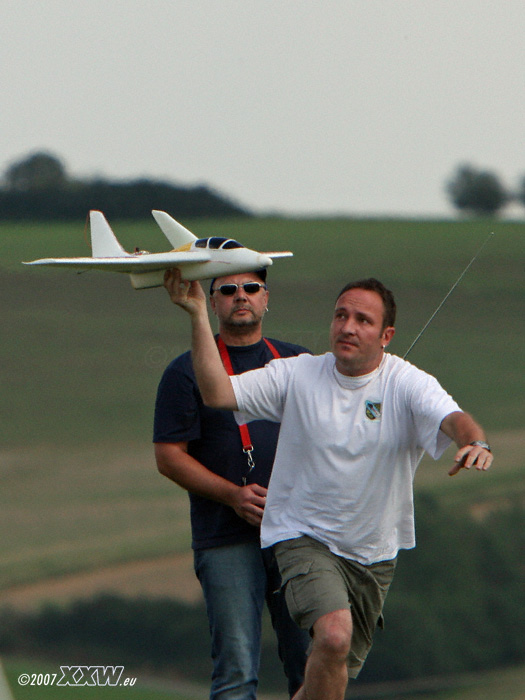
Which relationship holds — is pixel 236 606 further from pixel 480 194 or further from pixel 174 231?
pixel 480 194

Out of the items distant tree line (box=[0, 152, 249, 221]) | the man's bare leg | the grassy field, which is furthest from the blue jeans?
distant tree line (box=[0, 152, 249, 221])

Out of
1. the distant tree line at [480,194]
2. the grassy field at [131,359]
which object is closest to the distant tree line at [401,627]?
the grassy field at [131,359]

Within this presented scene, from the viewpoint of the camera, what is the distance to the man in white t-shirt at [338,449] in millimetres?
2619

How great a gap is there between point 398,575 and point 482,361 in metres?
1.56

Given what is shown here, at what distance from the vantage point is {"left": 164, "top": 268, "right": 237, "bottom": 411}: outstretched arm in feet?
8.60

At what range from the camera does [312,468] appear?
2.69m

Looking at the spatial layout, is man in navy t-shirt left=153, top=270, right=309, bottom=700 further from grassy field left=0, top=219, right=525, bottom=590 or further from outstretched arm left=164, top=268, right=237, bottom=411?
grassy field left=0, top=219, right=525, bottom=590

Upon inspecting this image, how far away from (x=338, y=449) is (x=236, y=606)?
688 millimetres

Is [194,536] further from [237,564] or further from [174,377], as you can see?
[174,377]

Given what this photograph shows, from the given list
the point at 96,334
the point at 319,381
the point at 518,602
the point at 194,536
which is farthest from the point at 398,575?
the point at 319,381

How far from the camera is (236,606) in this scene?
2.94 meters

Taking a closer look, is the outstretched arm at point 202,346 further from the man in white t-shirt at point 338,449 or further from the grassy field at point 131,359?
the grassy field at point 131,359

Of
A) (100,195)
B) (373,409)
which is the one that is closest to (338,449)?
(373,409)

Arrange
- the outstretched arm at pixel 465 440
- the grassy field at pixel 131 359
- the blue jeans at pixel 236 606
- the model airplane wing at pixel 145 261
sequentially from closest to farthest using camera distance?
1. the outstretched arm at pixel 465 440
2. the model airplane wing at pixel 145 261
3. the blue jeans at pixel 236 606
4. the grassy field at pixel 131 359
